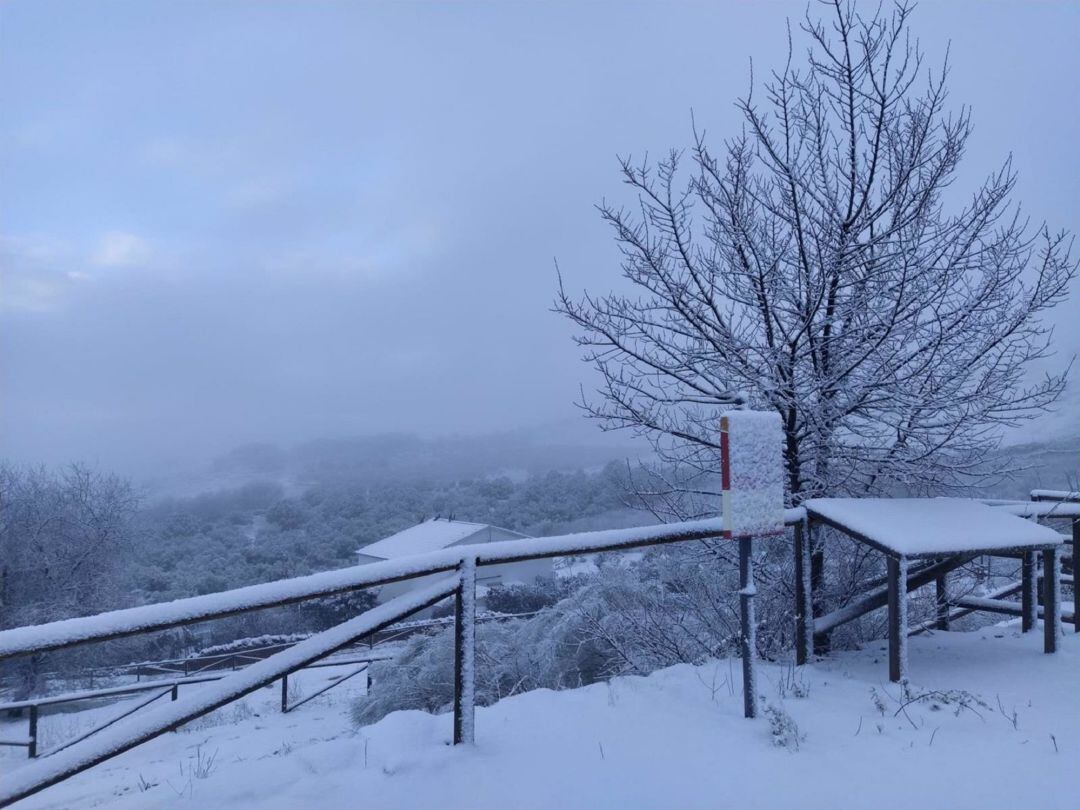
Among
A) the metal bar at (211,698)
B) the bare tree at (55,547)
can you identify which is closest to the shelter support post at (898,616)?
the metal bar at (211,698)

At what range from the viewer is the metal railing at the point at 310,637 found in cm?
211

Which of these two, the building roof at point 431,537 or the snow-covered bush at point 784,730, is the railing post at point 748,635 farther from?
the building roof at point 431,537

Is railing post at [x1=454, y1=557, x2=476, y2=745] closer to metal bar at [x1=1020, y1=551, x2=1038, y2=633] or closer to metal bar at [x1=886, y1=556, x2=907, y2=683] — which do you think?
metal bar at [x1=886, y1=556, x2=907, y2=683]

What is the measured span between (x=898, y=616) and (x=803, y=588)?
62 cm

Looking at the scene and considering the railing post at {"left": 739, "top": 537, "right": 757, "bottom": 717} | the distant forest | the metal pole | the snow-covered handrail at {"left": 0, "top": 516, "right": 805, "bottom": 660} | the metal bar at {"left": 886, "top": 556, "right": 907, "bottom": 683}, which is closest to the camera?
the snow-covered handrail at {"left": 0, "top": 516, "right": 805, "bottom": 660}

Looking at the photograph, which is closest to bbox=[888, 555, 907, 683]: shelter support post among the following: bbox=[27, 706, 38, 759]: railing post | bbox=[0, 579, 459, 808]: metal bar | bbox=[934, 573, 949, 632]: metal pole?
bbox=[934, 573, 949, 632]: metal pole

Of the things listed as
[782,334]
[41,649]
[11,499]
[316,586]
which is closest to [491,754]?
[316,586]

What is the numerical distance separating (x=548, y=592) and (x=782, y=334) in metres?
19.6

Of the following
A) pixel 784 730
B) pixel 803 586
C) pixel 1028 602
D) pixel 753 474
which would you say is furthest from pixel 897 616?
pixel 1028 602

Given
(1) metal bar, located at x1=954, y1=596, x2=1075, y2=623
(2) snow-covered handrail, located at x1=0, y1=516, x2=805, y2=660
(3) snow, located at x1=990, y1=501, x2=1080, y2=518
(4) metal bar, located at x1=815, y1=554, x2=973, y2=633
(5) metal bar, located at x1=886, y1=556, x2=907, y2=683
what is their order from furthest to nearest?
(1) metal bar, located at x1=954, y1=596, x2=1075, y2=623
(3) snow, located at x1=990, y1=501, x2=1080, y2=518
(4) metal bar, located at x1=815, y1=554, x2=973, y2=633
(5) metal bar, located at x1=886, y1=556, x2=907, y2=683
(2) snow-covered handrail, located at x1=0, y1=516, x2=805, y2=660

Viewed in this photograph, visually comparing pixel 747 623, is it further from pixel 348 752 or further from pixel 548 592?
pixel 548 592

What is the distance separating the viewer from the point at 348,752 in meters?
3.11

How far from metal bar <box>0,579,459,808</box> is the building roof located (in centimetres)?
3428

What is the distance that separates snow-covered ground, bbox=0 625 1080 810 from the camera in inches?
107
